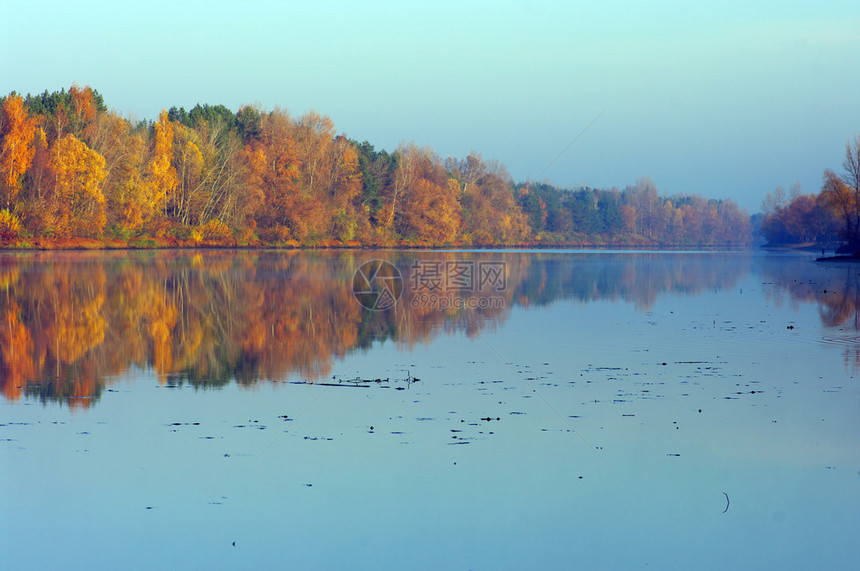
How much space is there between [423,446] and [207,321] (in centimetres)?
1173

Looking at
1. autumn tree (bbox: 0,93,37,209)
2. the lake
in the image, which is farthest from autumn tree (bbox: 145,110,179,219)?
the lake

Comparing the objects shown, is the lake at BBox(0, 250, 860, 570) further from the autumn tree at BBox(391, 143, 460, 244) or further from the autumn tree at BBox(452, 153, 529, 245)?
the autumn tree at BBox(452, 153, 529, 245)

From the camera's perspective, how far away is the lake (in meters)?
6.04

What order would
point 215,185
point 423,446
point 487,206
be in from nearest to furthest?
point 423,446 < point 215,185 < point 487,206

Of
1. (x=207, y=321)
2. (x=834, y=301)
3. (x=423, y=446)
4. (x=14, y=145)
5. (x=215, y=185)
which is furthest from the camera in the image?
(x=215, y=185)

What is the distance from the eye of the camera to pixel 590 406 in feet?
34.0

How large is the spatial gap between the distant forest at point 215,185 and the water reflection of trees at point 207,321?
112ft

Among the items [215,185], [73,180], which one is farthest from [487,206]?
[73,180]

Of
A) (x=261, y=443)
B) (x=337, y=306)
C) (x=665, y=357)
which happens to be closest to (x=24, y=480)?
(x=261, y=443)

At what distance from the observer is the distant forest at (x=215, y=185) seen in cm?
6606

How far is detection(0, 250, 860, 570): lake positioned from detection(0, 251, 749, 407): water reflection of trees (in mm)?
123

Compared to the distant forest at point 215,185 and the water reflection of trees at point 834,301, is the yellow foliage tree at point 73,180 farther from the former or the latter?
the water reflection of trees at point 834,301

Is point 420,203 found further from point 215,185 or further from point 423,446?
point 423,446

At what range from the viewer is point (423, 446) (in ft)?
27.6
